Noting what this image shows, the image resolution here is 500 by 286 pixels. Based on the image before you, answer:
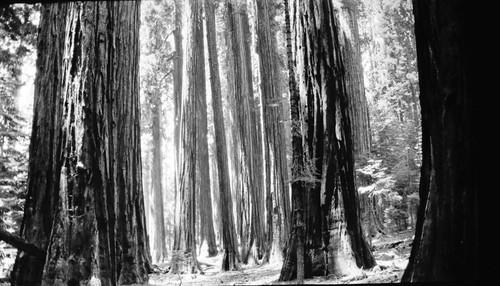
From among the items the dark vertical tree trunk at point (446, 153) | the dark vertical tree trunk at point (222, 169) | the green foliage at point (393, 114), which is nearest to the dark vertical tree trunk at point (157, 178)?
the dark vertical tree trunk at point (222, 169)

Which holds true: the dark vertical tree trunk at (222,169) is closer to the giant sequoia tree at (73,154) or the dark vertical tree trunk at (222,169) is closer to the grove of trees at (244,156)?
the grove of trees at (244,156)

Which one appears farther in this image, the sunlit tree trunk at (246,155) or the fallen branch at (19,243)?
the sunlit tree trunk at (246,155)

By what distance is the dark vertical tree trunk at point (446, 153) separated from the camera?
216 cm

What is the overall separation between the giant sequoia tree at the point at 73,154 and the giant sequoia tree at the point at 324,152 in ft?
7.65

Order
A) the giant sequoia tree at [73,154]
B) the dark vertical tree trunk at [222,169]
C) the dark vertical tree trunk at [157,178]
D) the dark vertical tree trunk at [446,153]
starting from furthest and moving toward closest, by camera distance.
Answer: the dark vertical tree trunk at [157,178]
the dark vertical tree trunk at [222,169]
the giant sequoia tree at [73,154]
the dark vertical tree trunk at [446,153]

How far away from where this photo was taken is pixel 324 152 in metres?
5.19

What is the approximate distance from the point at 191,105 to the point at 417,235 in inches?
353

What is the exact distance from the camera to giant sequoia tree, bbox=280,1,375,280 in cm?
489

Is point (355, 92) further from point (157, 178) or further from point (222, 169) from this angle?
point (157, 178)

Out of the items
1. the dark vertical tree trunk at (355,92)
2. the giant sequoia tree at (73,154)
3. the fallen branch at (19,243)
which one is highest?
the dark vertical tree trunk at (355,92)

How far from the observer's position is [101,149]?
3.66 metres

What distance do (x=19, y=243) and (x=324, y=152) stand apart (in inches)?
142

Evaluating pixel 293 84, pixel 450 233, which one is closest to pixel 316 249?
pixel 293 84

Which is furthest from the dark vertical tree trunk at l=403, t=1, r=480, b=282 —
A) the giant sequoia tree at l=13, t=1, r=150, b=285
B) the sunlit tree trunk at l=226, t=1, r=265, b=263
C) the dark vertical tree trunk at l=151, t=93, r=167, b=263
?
the dark vertical tree trunk at l=151, t=93, r=167, b=263
